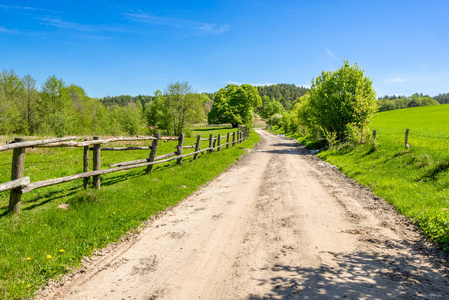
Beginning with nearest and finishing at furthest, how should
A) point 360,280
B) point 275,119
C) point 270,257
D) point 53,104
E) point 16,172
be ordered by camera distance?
point 360,280, point 270,257, point 16,172, point 53,104, point 275,119

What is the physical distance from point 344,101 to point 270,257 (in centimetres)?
2295

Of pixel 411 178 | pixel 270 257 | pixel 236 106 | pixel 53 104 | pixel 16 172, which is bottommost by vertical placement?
pixel 270 257

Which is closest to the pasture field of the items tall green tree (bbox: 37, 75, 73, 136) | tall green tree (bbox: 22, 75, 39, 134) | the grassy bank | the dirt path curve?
the dirt path curve

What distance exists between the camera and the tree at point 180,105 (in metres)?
41.7

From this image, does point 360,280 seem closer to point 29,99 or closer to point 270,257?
point 270,257

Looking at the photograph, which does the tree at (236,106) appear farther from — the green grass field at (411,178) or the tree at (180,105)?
the green grass field at (411,178)

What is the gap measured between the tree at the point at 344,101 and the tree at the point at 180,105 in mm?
22135

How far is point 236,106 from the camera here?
6719 centimetres

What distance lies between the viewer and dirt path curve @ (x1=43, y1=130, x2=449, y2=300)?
3.99m

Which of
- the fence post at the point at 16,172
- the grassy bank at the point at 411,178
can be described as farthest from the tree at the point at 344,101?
the fence post at the point at 16,172

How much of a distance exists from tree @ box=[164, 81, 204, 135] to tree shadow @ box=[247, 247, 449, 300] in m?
38.6

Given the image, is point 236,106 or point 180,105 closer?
point 180,105

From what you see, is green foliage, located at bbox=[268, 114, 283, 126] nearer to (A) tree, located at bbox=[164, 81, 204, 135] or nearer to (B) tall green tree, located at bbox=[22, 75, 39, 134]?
(A) tree, located at bbox=[164, 81, 204, 135]

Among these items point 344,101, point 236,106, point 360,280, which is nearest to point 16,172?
point 360,280
